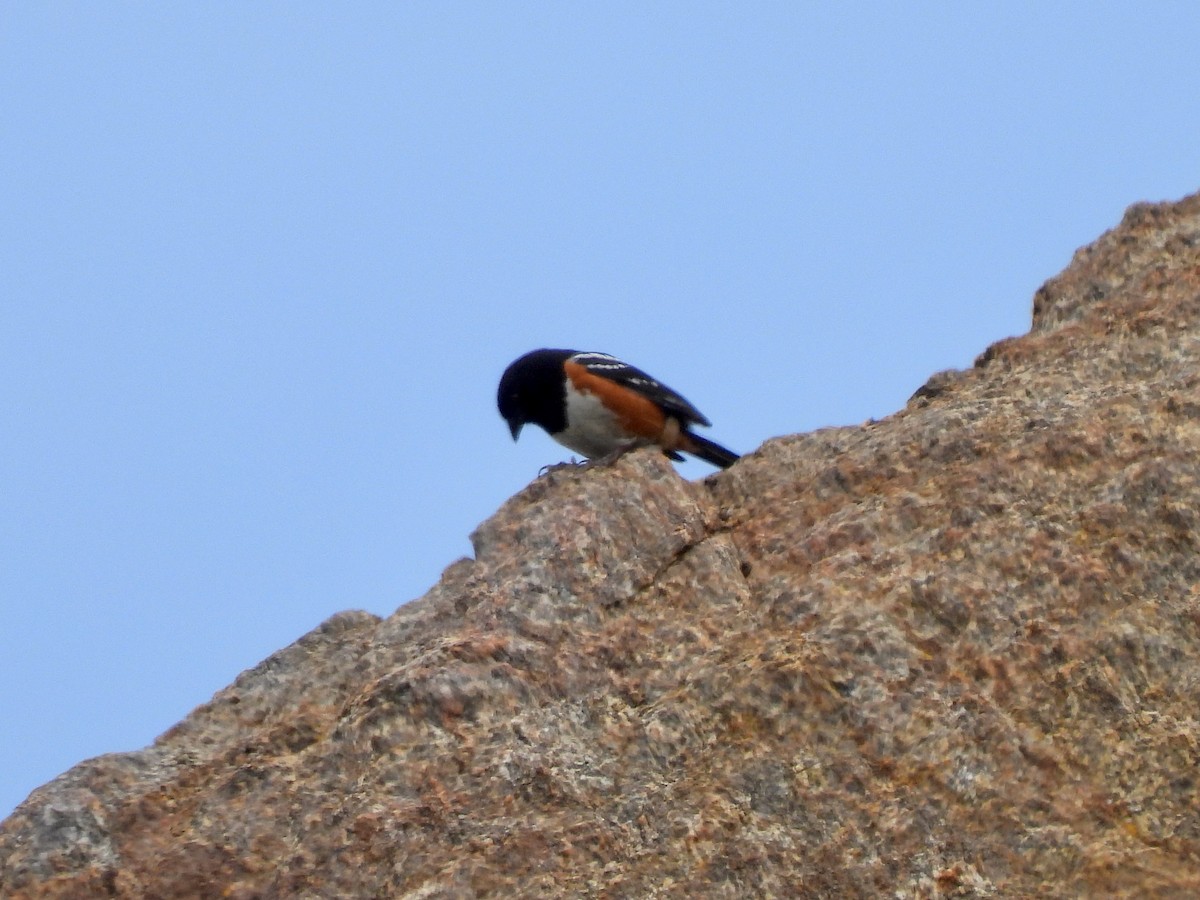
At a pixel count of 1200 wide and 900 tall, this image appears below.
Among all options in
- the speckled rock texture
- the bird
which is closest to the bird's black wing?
the bird

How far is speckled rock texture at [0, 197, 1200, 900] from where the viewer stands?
4.74 metres

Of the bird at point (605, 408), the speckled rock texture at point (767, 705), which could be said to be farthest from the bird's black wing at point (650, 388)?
the speckled rock texture at point (767, 705)

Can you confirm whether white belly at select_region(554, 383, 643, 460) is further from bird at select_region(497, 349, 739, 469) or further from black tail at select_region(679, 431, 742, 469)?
black tail at select_region(679, 431, 742, 469)

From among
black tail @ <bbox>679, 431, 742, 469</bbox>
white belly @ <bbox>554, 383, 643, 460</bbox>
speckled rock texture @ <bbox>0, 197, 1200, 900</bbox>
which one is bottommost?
speckled rock texture @ <bbox>0, 197, 1200, 900</bbox>

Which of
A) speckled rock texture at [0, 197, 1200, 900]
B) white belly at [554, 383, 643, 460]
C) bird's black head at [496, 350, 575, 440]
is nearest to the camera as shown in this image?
speckled rock texture at [0, 197, 1200, 900]

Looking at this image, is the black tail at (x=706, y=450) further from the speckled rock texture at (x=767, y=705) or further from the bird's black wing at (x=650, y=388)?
the speckled rock texture at (x=767, y=705)

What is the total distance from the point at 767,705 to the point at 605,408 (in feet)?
13.4

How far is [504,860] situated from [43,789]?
1711 millimetres

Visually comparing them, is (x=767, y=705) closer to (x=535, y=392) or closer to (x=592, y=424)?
(x=592, y=424)

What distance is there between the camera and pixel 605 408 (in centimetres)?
903

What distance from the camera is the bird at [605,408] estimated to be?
9.04m

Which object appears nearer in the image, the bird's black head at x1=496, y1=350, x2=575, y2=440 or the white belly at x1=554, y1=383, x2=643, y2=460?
the white belly at x1=554, y1=383, x2=643, y2=460

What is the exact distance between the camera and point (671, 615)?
5.71m

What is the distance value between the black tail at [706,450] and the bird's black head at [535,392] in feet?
2.35
